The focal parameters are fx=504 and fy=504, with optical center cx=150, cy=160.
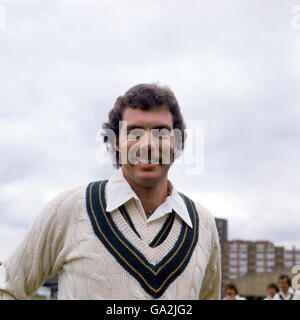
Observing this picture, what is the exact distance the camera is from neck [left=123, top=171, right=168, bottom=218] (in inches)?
71.4

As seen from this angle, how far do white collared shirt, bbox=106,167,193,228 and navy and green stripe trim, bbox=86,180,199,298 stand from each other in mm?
32

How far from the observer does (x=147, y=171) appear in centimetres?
171

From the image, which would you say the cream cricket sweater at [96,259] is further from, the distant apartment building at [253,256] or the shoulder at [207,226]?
the distant apartment building at [253,256]

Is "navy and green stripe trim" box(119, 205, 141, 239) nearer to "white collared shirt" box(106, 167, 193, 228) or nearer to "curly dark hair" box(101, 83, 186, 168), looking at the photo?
"white collared shirt" box(106, 167, 193, 228)

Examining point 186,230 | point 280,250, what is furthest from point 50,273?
point 280,250

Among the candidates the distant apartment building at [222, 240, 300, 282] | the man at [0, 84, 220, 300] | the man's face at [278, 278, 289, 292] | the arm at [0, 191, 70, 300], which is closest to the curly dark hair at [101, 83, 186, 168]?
the man at [0, 84, 220, 300]

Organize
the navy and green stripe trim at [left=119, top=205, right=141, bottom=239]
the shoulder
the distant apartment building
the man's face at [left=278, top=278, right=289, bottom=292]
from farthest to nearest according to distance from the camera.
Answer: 1. the distant apartment building
2. the man's face at [left=278, top=278, right=289, bottom=292]
3. the shoulder
4. the navy and green stripe trim at [left=119, top=205, right=141, bottom=239]

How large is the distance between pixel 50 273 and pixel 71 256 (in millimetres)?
159

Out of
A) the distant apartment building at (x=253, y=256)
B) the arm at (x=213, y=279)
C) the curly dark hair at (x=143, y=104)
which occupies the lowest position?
the distant apartment building at (x=253, y=256)

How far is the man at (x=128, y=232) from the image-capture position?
1.69 m

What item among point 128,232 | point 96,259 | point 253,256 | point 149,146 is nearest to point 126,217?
point 128,232

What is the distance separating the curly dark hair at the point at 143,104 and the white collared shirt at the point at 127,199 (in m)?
0.15

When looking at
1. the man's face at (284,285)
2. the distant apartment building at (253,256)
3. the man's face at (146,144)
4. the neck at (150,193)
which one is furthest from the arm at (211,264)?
the distant apartment building at (253,256)

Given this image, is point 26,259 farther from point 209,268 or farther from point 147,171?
point 209,268
